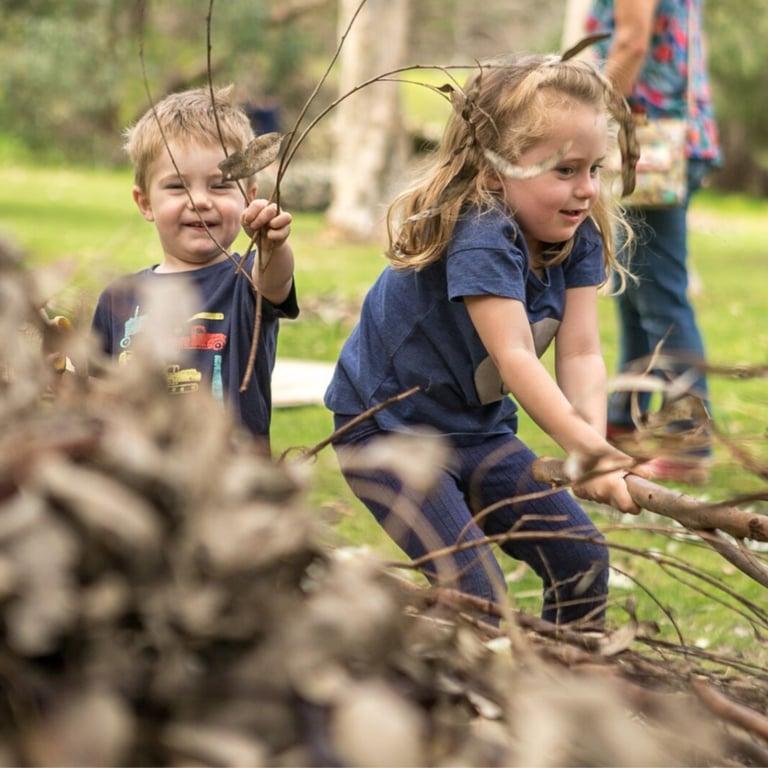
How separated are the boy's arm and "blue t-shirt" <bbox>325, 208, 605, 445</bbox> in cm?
21

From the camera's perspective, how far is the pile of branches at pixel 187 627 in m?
1.06

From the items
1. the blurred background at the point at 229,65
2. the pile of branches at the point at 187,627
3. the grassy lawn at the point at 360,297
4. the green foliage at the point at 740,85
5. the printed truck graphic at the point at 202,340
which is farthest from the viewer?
the green foliage at the point at 740,85

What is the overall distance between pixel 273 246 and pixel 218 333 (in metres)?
0.49

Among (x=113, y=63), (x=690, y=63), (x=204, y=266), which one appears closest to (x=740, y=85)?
(x=113, y=63)

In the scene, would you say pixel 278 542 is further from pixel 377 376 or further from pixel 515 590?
pixel 515 590

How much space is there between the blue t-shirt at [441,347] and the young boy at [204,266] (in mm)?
215

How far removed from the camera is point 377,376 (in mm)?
2904

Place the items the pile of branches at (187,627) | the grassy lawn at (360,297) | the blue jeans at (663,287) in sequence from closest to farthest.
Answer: the pile of branches at (187,627), the grassy lawn at (360,297), the blue jeans at (663,287)

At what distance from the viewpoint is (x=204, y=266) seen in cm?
325

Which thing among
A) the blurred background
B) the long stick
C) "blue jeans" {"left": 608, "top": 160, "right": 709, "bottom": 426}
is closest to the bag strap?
"blue jeans" {"left": 608, "top": 160, "right": 709, "bottom": 426}

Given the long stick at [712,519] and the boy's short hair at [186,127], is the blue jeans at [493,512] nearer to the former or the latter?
the long stick at [712,519]

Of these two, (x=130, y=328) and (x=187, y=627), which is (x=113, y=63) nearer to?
(x=130, y=328)

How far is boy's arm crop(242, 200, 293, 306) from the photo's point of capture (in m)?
2.52

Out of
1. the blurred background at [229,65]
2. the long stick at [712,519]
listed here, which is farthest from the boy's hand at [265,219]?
the blurred background at [229,65]
